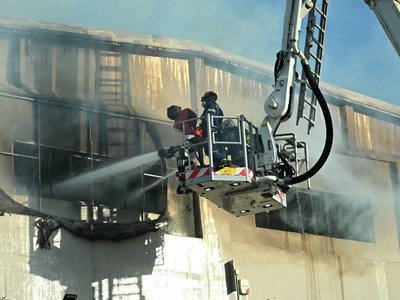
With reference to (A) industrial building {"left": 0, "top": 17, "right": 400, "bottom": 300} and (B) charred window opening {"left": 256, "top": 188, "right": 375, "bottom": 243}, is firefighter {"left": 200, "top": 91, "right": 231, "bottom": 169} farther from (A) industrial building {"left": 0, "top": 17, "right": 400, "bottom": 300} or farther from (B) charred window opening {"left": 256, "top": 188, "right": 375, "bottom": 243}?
(B) charred window opening {"left": 256, "top": 188, "right": 375, "bottom": 243}

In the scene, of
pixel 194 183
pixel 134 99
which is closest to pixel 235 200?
pixel 194 183

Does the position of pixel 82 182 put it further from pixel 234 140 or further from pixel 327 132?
pixel 327 132

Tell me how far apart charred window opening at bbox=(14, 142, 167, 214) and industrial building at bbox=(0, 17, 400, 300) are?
0.02 m

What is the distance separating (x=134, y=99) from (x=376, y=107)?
6457mm

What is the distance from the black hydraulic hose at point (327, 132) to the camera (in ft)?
38.9

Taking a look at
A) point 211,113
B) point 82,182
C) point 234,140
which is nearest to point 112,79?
point 82,182

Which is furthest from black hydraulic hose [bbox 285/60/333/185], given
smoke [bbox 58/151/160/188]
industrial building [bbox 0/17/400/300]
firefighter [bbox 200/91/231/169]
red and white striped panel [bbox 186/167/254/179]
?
smoke [bbox 58/151/160/188]

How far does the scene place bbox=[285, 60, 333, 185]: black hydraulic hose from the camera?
11.8m

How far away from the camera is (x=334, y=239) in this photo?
16.4 meters

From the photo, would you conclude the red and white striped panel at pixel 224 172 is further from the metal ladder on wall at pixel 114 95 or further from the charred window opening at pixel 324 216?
the charred window opening at pixel 324 216

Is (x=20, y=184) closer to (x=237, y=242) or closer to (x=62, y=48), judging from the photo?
(x=62, y=48)

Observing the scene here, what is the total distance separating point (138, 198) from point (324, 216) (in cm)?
454

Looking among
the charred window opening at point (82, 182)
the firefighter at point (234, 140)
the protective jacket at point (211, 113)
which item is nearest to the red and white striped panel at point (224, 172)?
the firefighter at point (234, 140)

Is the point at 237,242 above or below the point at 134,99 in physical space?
below
